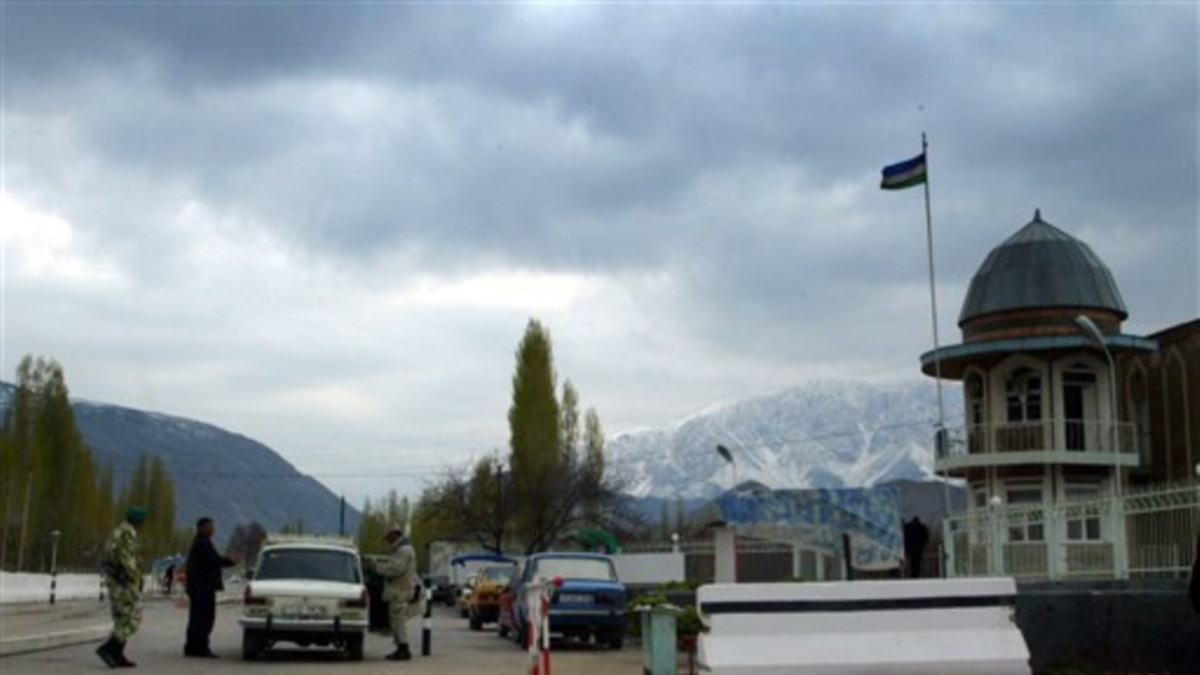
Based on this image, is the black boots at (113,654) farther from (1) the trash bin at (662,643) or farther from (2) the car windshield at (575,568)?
(2) the car windshield at (575,568)

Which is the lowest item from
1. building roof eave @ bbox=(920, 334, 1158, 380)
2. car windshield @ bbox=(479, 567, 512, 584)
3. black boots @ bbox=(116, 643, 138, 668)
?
black boots @ bbox=(116, 643, 138, 668)

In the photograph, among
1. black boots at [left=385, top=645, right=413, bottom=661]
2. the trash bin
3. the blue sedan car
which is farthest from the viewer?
the blue sedan car

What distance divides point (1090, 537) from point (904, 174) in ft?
58.2

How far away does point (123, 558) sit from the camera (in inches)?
740

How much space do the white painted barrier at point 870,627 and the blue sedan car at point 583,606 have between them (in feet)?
43.2

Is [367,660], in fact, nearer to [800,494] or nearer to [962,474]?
[800,494]

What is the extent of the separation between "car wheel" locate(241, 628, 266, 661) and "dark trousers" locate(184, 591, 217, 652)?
0.56m

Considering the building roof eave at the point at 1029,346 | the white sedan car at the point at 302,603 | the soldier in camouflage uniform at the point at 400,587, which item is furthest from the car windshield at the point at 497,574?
the white sedan car at the point at 302,603

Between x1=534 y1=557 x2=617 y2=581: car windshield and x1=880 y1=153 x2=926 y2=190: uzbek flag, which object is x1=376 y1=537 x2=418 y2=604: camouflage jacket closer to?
x1=534 y1=557 x2=617 y2=581: car windshield

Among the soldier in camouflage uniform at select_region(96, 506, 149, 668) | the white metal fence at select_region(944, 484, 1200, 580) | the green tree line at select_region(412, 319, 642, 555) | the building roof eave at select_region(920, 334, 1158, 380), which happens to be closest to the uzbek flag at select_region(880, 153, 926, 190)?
the building roof eave at select_region(920, 334, 1158, 380)

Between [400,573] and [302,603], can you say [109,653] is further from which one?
[400,573]

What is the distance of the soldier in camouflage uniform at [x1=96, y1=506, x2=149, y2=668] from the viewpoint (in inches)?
722

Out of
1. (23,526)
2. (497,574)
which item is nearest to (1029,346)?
(497,574)

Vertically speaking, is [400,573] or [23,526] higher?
[23,526]
